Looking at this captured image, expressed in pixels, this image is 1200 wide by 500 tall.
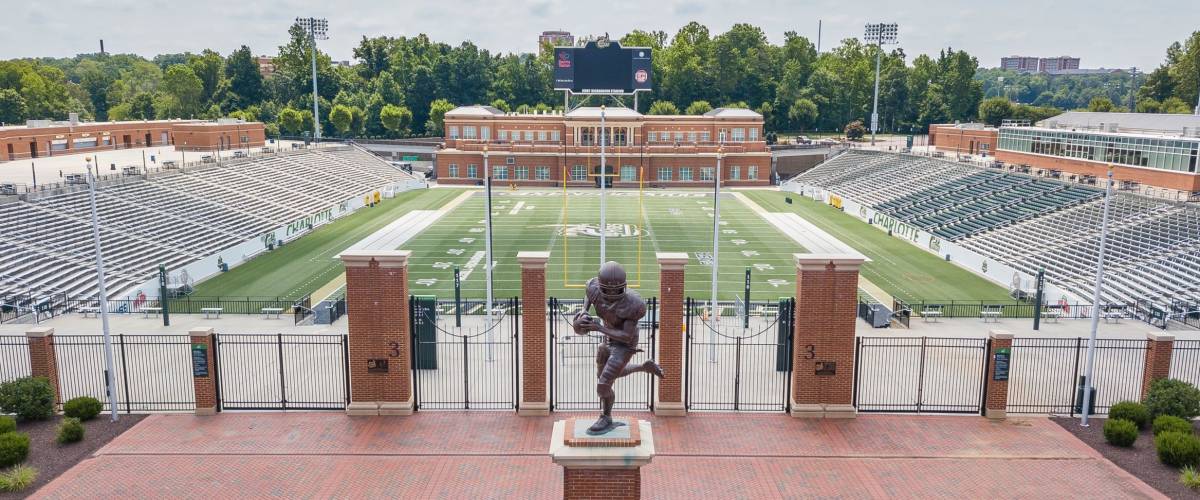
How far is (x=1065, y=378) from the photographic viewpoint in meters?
22.9

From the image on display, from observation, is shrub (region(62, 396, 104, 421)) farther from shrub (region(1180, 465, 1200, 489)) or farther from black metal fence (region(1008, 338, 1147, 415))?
shrub (region(1180, 465, 1200, 489))

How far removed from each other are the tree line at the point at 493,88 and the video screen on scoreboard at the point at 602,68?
27.4m

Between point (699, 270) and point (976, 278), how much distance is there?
45.5 feet

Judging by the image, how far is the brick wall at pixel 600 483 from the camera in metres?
12.1

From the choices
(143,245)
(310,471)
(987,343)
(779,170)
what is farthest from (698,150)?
(310,471)

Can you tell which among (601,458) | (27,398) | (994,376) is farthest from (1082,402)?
(27,398)

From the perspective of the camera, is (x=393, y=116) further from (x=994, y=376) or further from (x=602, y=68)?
(x=994, y=376)

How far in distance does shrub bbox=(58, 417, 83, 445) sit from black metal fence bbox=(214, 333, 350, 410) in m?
2.85

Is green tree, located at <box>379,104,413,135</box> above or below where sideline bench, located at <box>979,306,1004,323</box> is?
above

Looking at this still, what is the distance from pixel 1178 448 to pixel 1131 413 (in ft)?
6.74

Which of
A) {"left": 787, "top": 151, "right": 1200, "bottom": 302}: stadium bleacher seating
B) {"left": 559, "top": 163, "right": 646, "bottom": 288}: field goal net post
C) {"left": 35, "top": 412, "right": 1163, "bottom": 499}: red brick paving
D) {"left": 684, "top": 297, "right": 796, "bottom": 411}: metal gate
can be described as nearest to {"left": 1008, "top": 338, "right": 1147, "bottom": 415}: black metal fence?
{"left": 35, "top": 412, "right": 1163, "bottom": 499}: red brick paving

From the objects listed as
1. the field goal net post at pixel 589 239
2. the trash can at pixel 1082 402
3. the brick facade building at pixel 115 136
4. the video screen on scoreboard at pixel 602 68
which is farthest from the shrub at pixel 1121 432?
the brick facade building at pixel 115 136

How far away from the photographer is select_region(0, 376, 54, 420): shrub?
1764 cm

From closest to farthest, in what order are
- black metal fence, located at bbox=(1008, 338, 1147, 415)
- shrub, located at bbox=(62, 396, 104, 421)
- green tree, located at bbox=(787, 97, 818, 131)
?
shrub, located at bbox=(62, 396, 104, 421) → black metal fence, located at bbox=(1008, 338, 1147, 415) → green tree, located at bbox=(787, 97, 818, 131)
